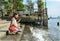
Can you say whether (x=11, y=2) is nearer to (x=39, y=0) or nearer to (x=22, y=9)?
(x=22, y=9)

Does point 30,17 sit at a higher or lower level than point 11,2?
lower

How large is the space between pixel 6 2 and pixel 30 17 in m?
7.18

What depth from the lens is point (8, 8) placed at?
45562 millimetres

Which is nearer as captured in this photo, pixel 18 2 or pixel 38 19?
pixel 38 19

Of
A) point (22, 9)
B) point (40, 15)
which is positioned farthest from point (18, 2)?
point (40, 15)

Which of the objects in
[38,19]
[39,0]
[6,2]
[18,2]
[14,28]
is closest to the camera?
[14,28]

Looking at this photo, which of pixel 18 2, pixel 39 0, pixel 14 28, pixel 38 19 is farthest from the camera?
pixel 39 0

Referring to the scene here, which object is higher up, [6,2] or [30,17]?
[6,2]

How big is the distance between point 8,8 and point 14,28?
108ft

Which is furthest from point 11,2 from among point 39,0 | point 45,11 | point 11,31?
point 11,31

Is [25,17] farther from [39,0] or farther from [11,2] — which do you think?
[39,0]

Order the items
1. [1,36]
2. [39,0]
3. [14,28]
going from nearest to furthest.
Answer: [1,36], [14,28], [39,0]

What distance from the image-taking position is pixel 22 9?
51.0 meters

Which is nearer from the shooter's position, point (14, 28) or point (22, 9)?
point (14, 28)
